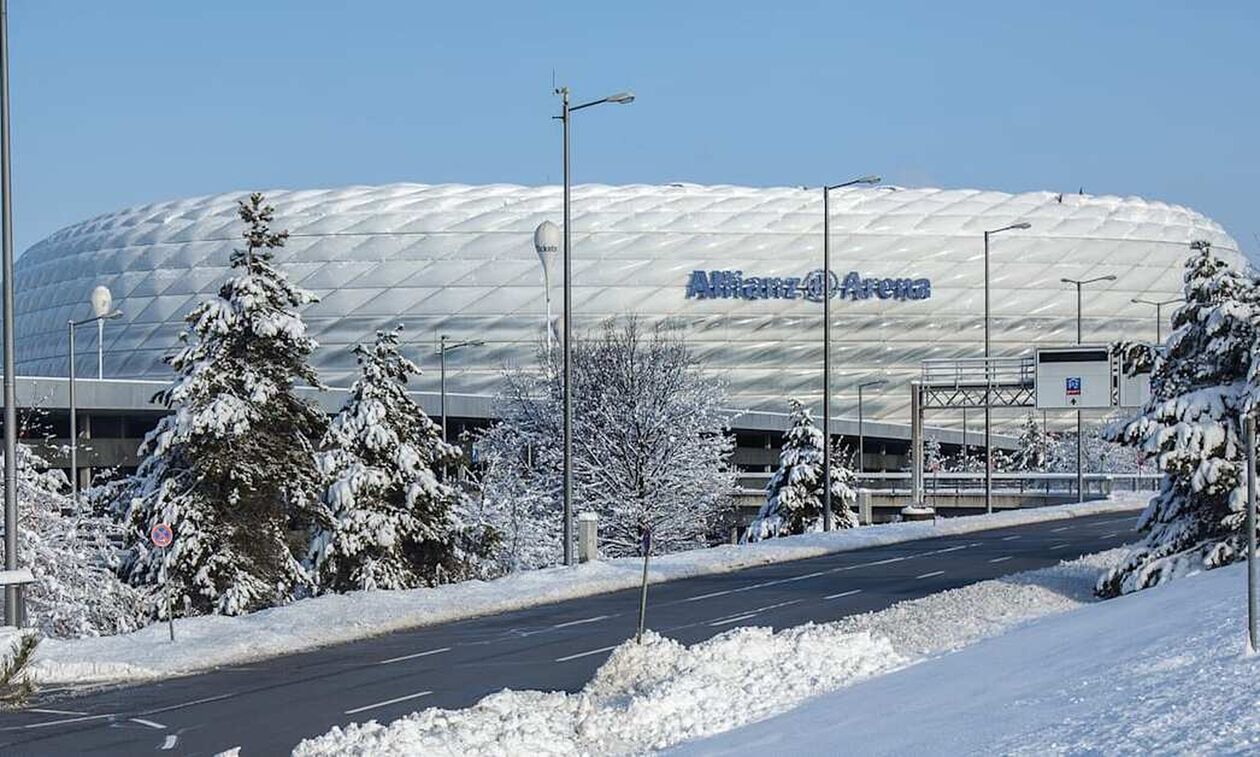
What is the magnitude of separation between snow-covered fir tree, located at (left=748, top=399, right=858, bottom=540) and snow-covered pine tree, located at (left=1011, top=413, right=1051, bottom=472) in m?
51.7

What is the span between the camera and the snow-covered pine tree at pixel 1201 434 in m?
22.6

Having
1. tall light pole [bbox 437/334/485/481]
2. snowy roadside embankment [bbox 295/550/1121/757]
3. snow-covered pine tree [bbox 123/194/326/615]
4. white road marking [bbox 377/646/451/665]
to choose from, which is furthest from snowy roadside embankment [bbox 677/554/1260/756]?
tall light pole [bbox 437/334/485/481]

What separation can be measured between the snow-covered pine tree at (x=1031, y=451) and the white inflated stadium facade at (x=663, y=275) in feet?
38.4

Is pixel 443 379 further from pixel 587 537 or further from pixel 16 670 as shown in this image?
pixel 16 670

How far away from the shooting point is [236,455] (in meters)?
32.1

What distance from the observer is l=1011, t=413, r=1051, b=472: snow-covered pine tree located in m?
110

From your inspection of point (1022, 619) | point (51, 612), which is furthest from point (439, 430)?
point (1022, 619)

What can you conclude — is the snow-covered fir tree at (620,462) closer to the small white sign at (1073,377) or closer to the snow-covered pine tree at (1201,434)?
the small white sign at (1073,377)

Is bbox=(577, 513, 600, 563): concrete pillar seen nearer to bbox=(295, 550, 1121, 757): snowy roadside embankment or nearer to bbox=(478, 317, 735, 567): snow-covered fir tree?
bbox=(295, 550, 1121, 757): snowy roadside embankment

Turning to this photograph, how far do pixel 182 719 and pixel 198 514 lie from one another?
15.9 meters

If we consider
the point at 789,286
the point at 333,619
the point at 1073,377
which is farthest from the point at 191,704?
the point at 789,286

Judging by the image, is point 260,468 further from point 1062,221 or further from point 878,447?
point 1062,221

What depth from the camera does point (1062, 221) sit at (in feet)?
431

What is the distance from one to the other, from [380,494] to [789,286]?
86.8 metres
